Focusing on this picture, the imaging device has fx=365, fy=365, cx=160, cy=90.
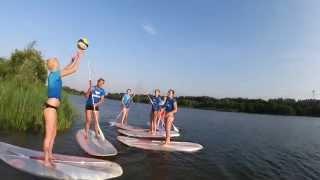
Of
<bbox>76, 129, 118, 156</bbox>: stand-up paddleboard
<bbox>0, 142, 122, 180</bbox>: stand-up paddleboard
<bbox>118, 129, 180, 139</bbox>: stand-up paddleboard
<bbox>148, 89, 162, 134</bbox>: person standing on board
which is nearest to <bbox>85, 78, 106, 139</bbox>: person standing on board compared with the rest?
<bbox>76, 129, 118, 156</bbox>: stand-up paddleboard

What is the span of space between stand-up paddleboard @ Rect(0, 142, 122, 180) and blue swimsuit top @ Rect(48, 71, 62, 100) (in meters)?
1.80

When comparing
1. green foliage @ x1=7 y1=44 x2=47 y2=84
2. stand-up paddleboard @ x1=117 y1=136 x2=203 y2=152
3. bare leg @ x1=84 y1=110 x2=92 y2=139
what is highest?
green foliage @ x1=7 y1=44 x2=47 y2=84

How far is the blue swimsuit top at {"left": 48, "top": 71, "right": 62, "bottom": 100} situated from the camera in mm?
8492

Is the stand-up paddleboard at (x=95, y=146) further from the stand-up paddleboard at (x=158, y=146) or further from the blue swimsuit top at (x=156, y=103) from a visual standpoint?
the blue swimsuit top at (x=156, y=103)

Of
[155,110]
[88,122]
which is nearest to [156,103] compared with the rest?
[155,110]

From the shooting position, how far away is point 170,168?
1209cm

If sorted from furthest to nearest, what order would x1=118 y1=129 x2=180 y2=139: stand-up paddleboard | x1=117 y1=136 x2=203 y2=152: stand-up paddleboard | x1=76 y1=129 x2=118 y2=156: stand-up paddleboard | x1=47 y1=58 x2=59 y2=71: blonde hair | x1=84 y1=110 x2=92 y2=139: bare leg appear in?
x1=118 y1=129 x2=180 y2=139: stand-up paddleboard < x1=117 y1=136 x2=203 y2=152: stand-up paddleboard < x1=84 y1=110 x2=92 y2=139: bare leg < x1=76 y1=129 x2=118 y2=156: stand-up paddleboard < x1=47 y1=58 x2=59 y2=71: blonde hair

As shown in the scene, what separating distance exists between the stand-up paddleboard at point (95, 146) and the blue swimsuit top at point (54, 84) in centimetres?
427

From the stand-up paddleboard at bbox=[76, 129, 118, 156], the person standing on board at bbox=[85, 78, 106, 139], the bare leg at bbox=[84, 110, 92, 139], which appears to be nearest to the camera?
the stand-up paddleboard at bbox=[76, 129, 118, 156]

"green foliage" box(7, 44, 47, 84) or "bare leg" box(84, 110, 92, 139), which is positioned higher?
"green foliage" box(7, 44, 47, 84)

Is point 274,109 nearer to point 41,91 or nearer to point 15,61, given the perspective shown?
point 15,61

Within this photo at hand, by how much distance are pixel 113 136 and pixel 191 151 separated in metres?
4.63

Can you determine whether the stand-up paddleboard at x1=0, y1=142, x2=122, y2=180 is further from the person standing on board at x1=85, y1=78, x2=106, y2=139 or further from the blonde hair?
the person standing on board at x1=85, y1=78, x2=106, y2=139

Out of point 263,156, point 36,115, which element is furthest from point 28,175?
point 263,156
